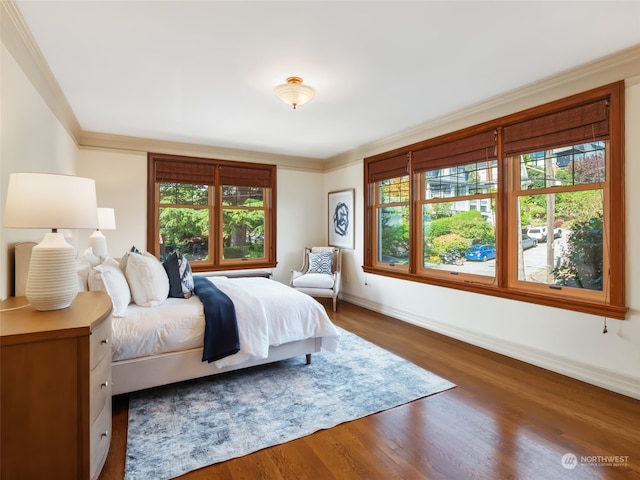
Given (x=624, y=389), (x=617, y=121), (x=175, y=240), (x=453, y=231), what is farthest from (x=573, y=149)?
(x=175, y=240)

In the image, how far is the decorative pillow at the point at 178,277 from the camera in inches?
120

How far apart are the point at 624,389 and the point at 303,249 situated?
4.48m

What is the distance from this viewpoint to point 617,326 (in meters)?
2.59

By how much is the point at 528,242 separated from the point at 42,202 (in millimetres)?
3754

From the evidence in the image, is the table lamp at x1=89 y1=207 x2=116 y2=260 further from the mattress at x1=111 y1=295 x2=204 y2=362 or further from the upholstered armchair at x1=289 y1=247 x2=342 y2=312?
the upholstered armchair at x1=289 y1=247 x2=342 y2=312

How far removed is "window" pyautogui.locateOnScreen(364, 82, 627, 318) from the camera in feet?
8.80

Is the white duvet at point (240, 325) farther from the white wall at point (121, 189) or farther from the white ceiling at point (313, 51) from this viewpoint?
the white wall at point (121, 189)

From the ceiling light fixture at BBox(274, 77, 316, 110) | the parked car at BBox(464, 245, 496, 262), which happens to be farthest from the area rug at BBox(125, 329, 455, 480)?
the ceiling light fixture at BBox(274, 77, 316, 110)

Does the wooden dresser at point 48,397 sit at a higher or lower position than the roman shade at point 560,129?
lower

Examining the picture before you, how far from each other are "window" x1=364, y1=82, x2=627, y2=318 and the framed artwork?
3.16ft

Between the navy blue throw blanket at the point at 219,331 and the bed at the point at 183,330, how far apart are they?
0.05 metres

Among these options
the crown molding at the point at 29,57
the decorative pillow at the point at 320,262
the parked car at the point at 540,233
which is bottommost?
the decorative pillow at the point at 320,262

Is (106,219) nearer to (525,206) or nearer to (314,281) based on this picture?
(314,281)

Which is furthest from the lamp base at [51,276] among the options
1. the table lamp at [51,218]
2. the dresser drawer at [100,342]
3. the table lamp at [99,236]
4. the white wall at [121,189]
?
the white wall at [121,189]
